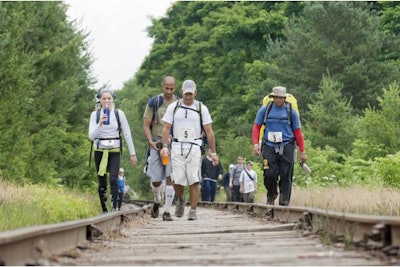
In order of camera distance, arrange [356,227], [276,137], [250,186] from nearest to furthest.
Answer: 1. [356,227]
2. [276,137]
3. [250,186]

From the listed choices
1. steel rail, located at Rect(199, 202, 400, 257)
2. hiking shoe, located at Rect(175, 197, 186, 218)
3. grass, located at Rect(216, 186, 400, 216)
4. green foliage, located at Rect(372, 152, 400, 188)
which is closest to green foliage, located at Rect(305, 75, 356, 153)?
green foliage, located at Rect(372, 152, 400, 188)

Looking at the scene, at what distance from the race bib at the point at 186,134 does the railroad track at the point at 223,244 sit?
3.00m

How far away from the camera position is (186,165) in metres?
12.1

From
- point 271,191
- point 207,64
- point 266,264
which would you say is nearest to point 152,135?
point 271,191

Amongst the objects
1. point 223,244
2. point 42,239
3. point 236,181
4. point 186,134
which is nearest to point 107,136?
point 186,134

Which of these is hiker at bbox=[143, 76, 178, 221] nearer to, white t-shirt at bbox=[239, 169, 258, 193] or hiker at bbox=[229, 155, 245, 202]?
white t-shirt at bbox=[239, 169, 258, 193]

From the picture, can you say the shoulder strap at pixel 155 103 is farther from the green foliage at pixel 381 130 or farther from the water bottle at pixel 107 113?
the green foliage at pixel 381 130

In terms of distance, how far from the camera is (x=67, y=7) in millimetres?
38500

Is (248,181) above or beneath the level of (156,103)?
beneath

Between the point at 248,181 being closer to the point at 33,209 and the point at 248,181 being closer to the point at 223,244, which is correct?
the point at 33,209

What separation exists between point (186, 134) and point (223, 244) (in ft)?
15.9

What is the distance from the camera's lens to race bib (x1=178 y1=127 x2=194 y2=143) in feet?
39.2

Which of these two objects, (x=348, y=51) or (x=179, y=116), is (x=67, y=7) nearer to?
(x=348, y=51)

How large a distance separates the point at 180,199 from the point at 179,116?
1.78 metres
